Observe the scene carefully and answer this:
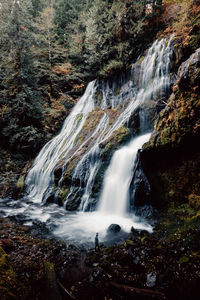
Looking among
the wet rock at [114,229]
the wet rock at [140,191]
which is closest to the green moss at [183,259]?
the wet rock at [114,229]

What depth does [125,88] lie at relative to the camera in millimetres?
12453

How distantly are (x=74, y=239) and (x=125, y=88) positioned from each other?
35.8 ft

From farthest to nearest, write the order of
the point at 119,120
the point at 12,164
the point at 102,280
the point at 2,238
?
1. the point at 12,164
2. the point at 119,120
3. the point at 2,238
4. the point at 102,280

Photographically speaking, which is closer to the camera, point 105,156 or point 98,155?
point 105,156

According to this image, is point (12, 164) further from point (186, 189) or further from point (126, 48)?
point (126, 48)

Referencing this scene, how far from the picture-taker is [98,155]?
25.5 feet

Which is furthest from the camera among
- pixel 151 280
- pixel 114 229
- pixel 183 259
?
pixel 114 229

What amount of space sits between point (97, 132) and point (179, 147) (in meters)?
5.78

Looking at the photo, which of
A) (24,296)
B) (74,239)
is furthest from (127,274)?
(74,239)

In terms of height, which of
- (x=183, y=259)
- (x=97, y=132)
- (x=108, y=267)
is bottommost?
(x=108, y=267)

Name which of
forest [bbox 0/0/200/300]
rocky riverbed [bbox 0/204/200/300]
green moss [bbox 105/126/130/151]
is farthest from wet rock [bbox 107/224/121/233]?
green moss [bbox 105/126/130/151]

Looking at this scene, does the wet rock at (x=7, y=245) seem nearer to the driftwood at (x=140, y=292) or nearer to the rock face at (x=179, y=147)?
the driftwood at (x=140, y=292)

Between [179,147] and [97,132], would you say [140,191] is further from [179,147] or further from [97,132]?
[97,132]

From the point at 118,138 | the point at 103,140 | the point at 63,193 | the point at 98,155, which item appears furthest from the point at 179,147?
the point at 63,193
